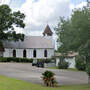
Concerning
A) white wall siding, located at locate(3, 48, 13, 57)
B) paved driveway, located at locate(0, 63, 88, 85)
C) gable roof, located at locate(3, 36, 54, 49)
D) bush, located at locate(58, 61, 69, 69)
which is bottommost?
paved driveway, located at locate(0, 63, 88, 85)

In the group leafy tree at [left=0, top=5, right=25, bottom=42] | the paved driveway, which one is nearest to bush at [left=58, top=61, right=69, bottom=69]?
the paved driveway

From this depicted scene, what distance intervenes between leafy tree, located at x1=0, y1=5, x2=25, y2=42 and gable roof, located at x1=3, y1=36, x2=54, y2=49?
8740 millimetres

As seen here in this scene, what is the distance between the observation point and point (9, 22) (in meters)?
69.3

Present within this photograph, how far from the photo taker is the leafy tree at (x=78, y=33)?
1972cm

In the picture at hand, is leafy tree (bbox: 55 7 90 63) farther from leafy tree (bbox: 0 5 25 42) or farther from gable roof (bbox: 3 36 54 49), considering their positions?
gable roof (bbox: 3 36 54 49)

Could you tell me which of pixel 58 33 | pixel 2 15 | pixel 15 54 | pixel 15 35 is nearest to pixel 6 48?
pixel 15 54

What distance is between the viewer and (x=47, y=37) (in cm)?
8962

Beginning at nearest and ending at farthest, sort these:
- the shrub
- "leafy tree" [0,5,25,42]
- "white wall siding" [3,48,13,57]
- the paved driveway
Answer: the shrub, the paved driveway, "leafy tree" [0,5,25,42], "white wall siding" [3,48,13,57]

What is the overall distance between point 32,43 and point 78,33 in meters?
62.7

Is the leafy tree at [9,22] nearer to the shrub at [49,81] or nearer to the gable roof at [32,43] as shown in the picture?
the gable roof at [32,43]

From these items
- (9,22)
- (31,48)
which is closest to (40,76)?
(9,22)

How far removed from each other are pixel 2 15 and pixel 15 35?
7.47m

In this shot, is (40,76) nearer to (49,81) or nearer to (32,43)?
(49,81)

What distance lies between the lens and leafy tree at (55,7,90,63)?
19.7 m
